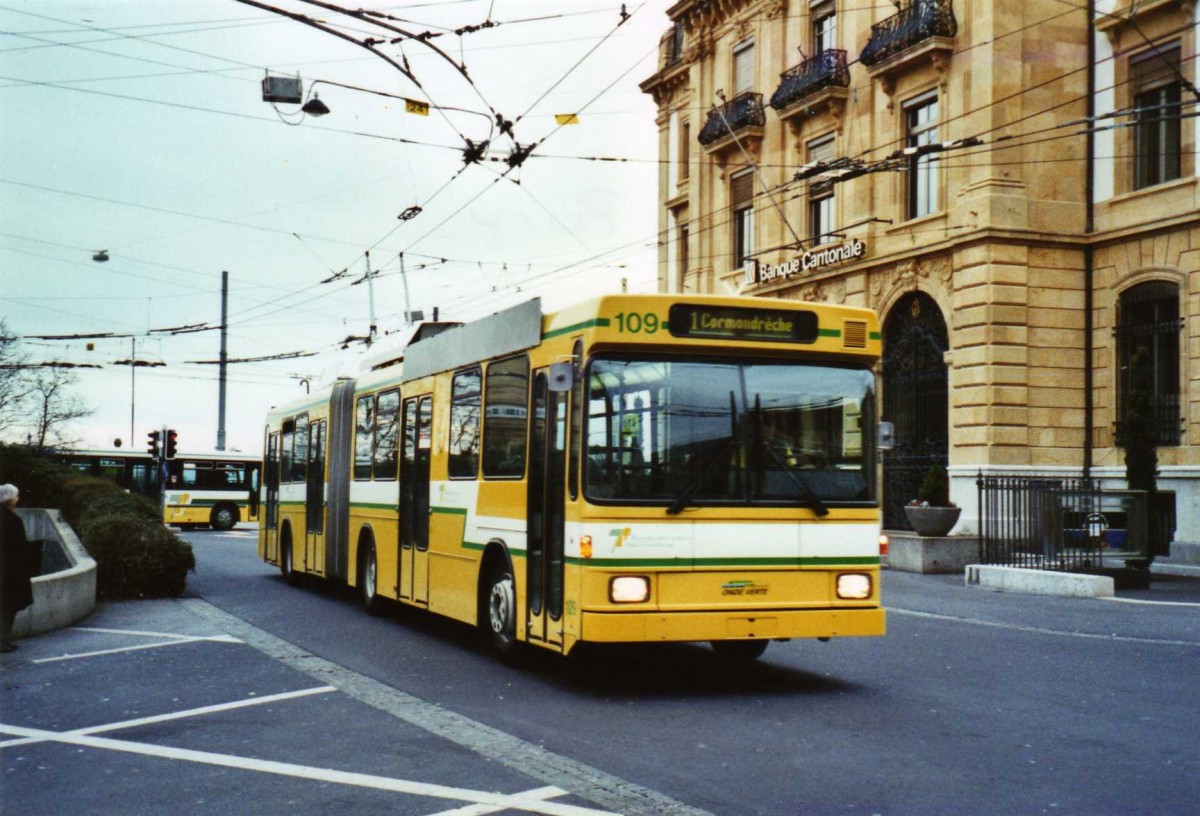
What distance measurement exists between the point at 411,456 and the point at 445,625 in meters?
1.97

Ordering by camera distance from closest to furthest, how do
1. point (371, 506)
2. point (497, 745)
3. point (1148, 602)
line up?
point (497, 745) → point (371, 506) → point (1148, 602)

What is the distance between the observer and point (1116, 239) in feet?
91.0

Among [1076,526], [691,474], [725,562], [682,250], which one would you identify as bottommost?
[1076,526]

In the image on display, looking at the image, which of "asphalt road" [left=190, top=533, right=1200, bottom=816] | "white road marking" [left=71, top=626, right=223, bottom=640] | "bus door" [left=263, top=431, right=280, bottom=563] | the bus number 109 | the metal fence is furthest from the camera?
"bus door" [left=263, top=431, right=280, bottom=563]

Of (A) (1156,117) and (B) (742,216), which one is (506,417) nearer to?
(A) (1156,117)

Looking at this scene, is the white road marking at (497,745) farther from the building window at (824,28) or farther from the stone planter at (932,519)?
the building window at (824,28)

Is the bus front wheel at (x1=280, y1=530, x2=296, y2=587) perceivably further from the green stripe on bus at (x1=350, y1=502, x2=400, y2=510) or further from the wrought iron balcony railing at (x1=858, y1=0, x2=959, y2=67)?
the wrought iron balcony railing at (x1=858, y1=0, x2=959, y2=67)

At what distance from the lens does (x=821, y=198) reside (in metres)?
35.2

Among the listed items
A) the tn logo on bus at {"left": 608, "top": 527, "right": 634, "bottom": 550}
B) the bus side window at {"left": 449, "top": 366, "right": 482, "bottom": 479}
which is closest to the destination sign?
the tn logo on bus at {"left": 608, "top": 527, "right": 634, "bottom": 550}

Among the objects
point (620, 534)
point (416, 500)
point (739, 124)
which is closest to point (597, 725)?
point (620, 534)

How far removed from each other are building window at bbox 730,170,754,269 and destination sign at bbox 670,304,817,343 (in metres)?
28.5

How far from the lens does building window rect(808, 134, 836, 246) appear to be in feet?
114

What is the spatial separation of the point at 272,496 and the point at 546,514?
43.4ft

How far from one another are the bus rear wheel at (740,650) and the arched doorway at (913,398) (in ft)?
61.9
